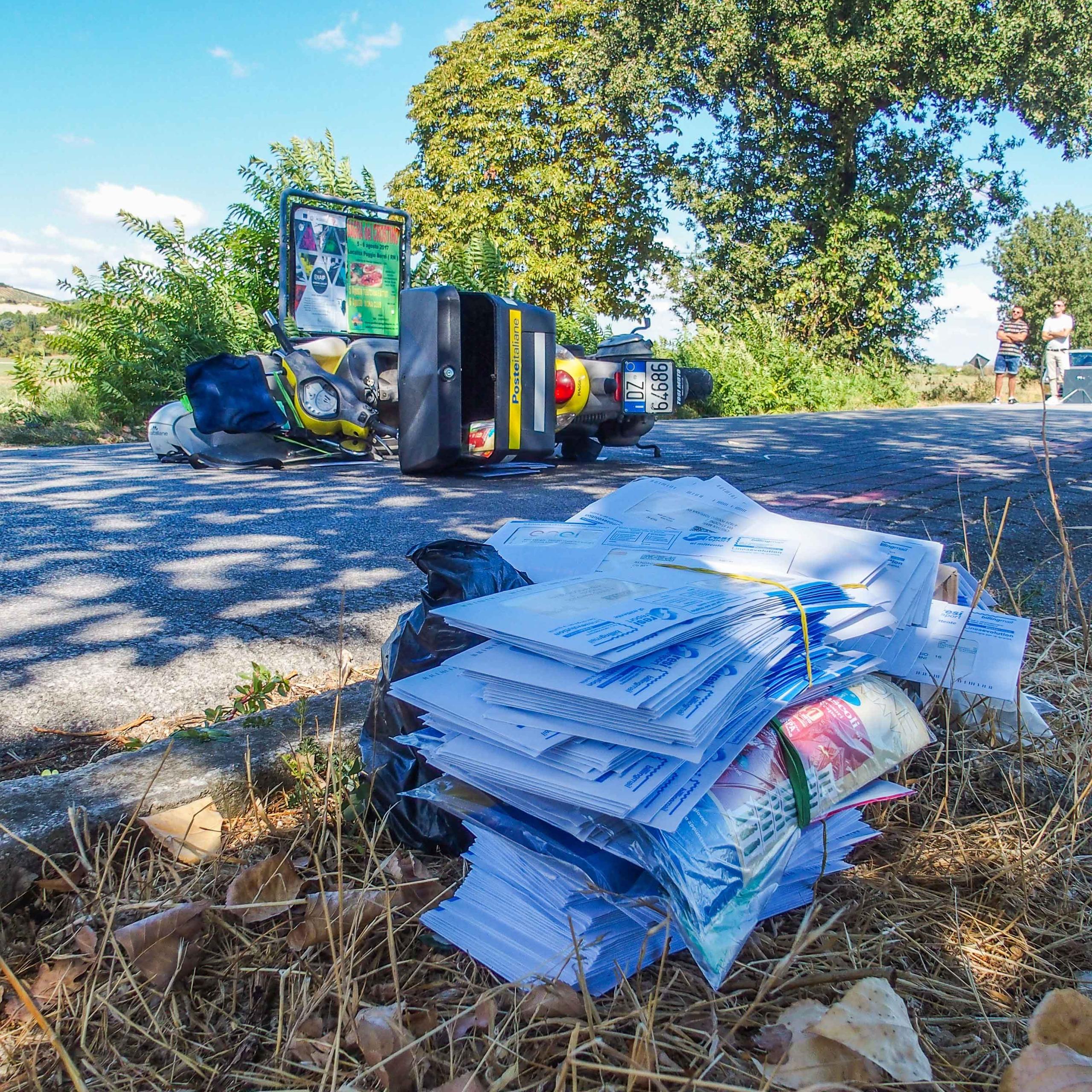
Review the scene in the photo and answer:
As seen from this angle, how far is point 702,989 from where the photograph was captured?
0.99m

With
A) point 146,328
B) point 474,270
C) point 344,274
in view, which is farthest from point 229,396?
point 474,270

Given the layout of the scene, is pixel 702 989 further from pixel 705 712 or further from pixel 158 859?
pixel 158 859

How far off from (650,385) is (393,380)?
173cm

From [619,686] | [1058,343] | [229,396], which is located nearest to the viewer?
[619,686]

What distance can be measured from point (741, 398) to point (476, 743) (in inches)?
501

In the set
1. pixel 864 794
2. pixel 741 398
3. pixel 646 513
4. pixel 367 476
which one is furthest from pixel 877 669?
pixel 741 398

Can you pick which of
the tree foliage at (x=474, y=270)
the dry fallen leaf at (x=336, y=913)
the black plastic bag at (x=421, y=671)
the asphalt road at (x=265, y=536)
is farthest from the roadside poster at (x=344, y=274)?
the dry fallen leaf at (x=336, y=913)

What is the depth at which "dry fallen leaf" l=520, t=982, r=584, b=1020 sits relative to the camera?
3.10 ft

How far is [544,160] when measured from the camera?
23766 millimetres

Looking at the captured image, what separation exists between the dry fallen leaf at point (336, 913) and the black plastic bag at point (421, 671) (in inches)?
6.2

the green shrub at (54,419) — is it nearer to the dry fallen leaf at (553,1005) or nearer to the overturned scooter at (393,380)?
the overturned scooter at (393,380)

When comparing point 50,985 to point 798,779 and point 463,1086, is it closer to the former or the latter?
point 463,1086

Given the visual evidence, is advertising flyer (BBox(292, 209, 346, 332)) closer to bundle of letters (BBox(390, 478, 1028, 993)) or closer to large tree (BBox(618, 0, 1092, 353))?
bundle of letters (BBox(390, 478, 1028, 993))

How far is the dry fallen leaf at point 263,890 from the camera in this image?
1103 mm
